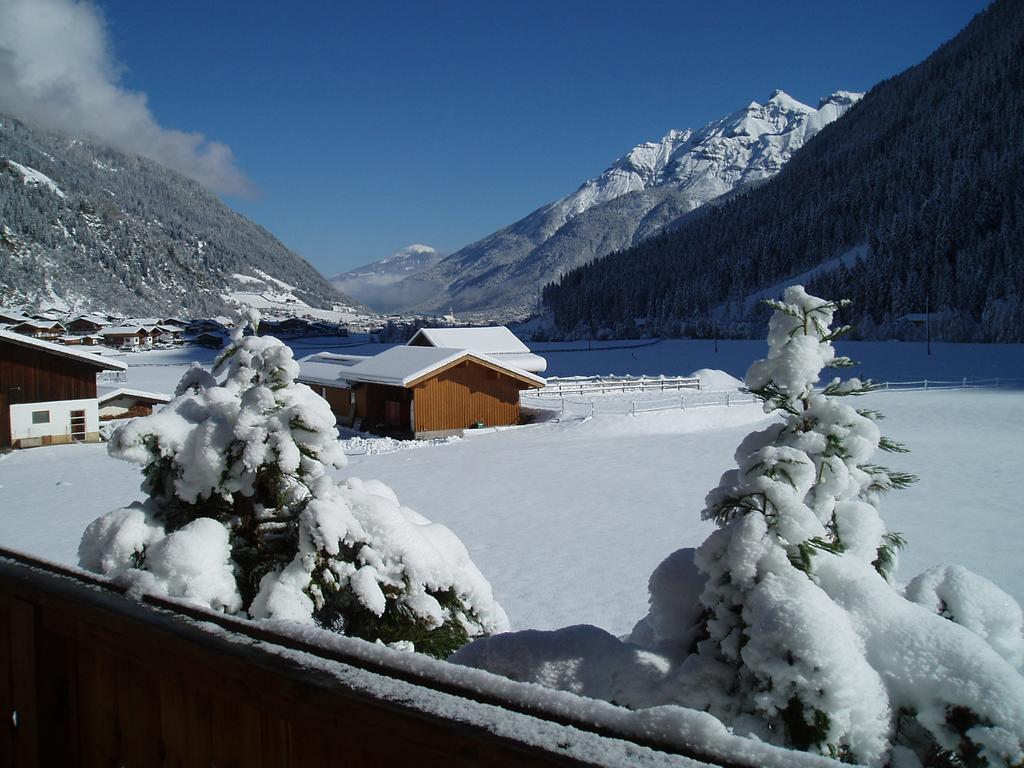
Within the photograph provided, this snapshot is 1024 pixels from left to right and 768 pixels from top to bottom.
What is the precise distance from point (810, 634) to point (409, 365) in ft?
89.9

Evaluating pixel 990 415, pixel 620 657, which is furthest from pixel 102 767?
pixel 990 415

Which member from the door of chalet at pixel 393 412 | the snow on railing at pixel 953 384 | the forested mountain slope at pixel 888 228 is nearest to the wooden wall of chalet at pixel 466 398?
the door of chalet at pixel 393 412

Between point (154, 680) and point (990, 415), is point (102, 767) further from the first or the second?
point (990, 415)

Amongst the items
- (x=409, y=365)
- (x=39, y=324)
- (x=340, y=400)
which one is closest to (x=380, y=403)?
(x=409, y=365)

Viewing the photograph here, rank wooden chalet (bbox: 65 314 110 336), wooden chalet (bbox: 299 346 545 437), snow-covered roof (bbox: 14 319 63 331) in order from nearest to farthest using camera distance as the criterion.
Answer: wooden chalet (bbox: 299 346 545 437), snow-covered roof (bbox: 14 319 63 331), wooden chalet (bbox: 65 314 110 336)

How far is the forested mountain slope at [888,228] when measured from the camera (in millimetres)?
95375

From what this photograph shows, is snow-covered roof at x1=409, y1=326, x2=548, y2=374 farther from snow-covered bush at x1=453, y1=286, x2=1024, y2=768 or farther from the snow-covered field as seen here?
snow-covered bush at x1=453, y1=286, x2=1024, y2=768

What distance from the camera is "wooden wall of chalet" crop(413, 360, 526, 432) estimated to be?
2877 centimetres

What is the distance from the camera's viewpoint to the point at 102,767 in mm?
2473

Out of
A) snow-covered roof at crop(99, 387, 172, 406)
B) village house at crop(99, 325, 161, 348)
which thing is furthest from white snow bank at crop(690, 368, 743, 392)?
village house at crop(99, 325, 161, 348)

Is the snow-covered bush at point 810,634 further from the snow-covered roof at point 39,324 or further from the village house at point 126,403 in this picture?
the snow-covered roof at point 39,324

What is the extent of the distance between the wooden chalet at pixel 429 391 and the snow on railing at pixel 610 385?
5.93 meters

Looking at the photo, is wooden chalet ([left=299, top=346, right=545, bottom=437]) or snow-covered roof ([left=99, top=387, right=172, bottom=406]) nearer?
wooden chalet ([left=299, top=346, right=545, bottom=437])

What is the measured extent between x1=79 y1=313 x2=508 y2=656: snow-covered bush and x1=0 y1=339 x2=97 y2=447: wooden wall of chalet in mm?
25365
